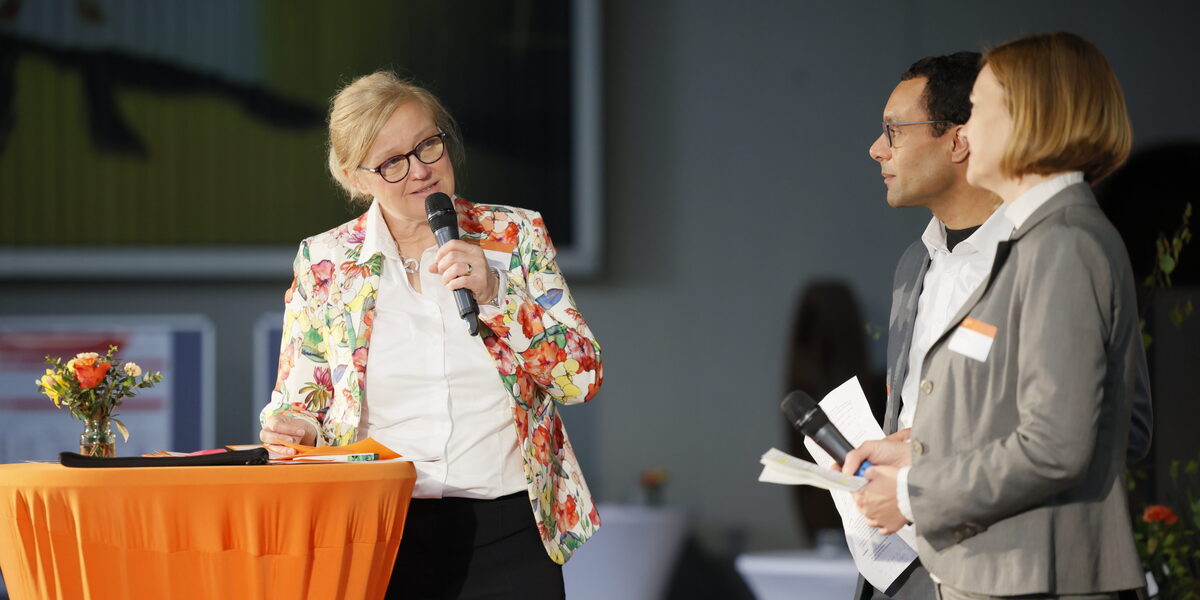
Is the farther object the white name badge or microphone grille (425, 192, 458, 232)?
microphone grille (425, 192, 458, 232)

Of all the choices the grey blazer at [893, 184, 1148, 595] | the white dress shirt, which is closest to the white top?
the white dress shirt

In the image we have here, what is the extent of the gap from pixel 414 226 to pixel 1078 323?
111 cm

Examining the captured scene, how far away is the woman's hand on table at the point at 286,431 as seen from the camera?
1.78 meters

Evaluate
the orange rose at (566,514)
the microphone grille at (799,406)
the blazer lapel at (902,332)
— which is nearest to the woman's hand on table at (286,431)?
the orange rose at (566,514)

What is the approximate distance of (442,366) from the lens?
186 cm

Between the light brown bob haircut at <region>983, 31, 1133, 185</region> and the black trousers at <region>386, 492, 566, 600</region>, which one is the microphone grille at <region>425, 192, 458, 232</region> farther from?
the light brown bob haircut at <region>983, 31, 1133, 185</region>

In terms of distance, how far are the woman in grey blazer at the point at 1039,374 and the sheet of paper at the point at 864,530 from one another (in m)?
0.35

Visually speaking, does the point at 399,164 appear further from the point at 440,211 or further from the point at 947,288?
the point at 947,288

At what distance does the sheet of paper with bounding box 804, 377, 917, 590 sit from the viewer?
1.74 meters

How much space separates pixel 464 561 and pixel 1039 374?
945 millimetres

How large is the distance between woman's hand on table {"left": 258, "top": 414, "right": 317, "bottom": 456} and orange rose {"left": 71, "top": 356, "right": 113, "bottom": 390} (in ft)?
0.82

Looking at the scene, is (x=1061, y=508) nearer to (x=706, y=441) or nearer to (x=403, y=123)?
(x=403, y=123)

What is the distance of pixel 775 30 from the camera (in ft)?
13.8

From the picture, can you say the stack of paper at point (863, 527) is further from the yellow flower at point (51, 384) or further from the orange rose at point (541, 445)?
the yellow flower at point (51, 384)
